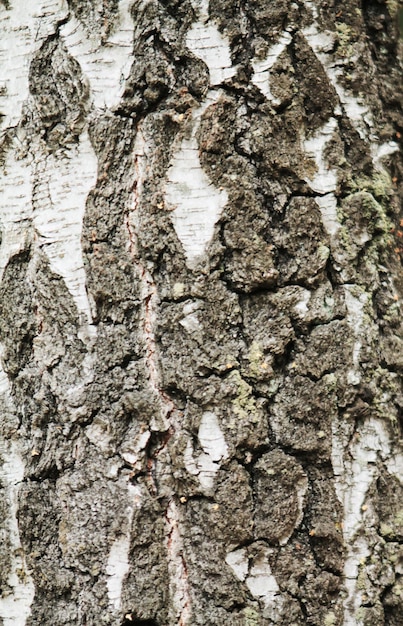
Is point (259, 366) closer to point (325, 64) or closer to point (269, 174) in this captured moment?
point (269, 174)

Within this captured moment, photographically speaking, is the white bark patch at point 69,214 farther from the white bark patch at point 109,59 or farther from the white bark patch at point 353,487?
the white bark patch at point 353,487

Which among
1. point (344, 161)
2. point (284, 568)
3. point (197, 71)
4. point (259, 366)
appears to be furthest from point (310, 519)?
point (197, 71)

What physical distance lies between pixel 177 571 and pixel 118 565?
87 mm

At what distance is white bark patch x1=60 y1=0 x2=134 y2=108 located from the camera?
1.09m

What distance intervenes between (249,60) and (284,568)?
2.51 feet

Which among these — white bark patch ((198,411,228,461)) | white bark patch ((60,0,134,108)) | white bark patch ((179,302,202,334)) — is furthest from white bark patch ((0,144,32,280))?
white bark patch ((198,411,228,461))

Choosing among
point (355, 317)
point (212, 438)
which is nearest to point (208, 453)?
point (212, 438)

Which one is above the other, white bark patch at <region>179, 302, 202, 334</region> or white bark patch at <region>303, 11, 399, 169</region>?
white bark patch at <region>303, 11, 399, 169</region>

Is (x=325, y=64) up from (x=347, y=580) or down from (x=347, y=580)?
up

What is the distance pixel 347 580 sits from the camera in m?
1.06

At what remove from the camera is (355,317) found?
1.10 metres

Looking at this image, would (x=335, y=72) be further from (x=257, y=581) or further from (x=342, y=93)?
(x=257, y=581)

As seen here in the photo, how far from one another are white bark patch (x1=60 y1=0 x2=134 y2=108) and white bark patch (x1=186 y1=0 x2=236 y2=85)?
10cm

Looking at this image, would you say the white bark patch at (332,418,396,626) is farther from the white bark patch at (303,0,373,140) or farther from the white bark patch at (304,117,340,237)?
the white bark patch at (303,0,373,140)
